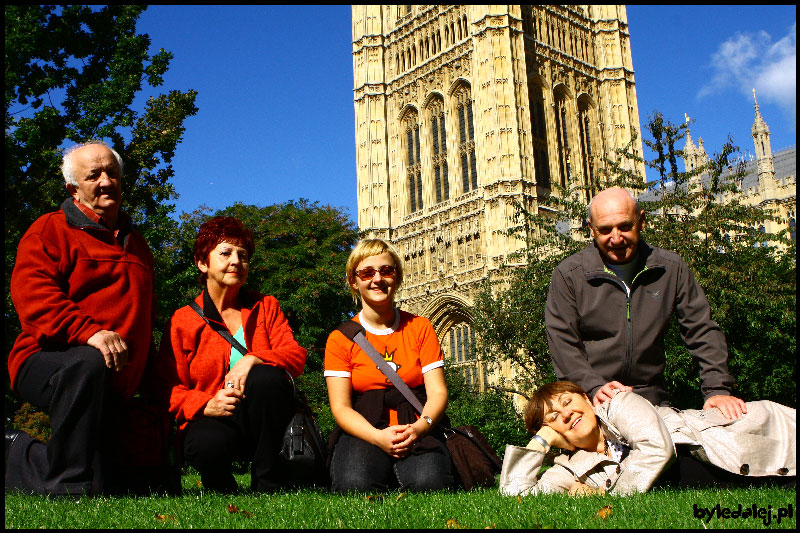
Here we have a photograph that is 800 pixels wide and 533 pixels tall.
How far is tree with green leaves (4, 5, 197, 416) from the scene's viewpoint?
9.72 m

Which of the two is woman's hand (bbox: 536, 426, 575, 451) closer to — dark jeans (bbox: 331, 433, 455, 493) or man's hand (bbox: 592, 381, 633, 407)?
man's hand (bbox: 592, 381, 633, 407)

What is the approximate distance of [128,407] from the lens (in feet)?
12.2

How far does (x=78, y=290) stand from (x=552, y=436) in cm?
276

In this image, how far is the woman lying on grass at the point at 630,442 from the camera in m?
3.22

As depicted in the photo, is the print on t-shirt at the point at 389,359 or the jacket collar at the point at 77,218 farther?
the print on t-shirt at the point at 389,359

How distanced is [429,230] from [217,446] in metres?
28.8

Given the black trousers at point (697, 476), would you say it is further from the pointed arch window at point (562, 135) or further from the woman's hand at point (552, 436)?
the pointed arch window at point (562, 135)

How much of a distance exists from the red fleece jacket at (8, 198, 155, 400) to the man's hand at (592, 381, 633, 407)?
2.63m

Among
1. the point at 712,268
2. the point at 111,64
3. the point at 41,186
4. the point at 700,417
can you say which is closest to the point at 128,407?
the point at 700,417

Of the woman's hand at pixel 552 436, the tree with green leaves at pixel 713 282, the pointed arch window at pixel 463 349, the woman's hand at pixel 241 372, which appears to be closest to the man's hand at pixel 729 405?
the woman's hand at pixel 552 436

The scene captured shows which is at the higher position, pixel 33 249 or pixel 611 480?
pixel 33 249

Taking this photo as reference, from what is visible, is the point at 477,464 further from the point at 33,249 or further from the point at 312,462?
the point at 33,249

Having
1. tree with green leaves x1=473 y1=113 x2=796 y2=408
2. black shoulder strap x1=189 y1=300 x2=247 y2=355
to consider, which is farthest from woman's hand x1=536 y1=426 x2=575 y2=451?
tree with green leaves x1=473 y1=113 x2=796 y2=408

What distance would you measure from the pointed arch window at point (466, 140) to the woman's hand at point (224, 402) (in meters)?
28.5
